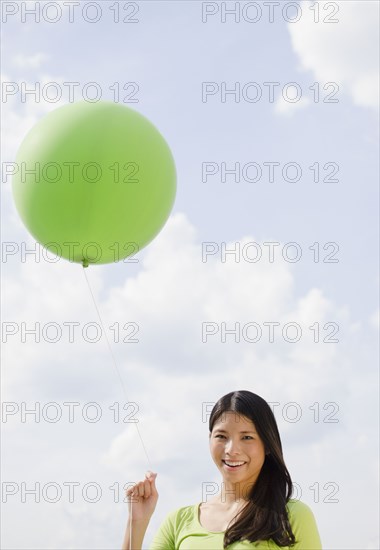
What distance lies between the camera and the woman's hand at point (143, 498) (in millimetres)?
3381

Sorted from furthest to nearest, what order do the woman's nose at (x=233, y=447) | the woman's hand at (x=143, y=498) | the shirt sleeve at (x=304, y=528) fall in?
1. the woman's hand at (x=143, y=498)
2. the woman's nose at (x=233, y=447)
3. the shirt sleeve at (x=304, y=528)

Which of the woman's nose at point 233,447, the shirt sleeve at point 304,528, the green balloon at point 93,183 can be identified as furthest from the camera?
the green balloon at point 93,183

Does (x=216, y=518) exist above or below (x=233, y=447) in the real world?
below

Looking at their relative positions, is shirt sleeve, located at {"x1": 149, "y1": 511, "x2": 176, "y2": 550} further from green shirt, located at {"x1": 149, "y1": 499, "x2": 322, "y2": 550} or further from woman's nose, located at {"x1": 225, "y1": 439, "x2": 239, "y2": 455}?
woman's nose, located at {"x1": 225, "y1": 439, "x2": 239, "y2": 455}

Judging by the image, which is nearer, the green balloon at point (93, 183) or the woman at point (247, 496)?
the woman at point (247, 496)

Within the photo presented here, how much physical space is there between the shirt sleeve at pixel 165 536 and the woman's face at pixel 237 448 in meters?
0.41

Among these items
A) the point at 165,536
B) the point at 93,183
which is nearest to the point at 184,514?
the point at 165,536

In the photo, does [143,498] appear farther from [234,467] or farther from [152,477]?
[234,467]

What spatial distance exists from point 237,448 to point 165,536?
0.60 meters

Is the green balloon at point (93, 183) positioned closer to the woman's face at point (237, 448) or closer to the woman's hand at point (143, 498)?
the woman's hand at point (143, 498)

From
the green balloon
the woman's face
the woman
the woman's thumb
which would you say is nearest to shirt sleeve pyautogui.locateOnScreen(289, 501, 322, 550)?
the woman

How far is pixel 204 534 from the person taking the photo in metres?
3.17

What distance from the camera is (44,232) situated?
17.0 feet

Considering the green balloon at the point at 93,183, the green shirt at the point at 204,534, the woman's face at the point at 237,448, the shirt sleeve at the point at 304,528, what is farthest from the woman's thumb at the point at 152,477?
the green balloon at the point at 93,183
